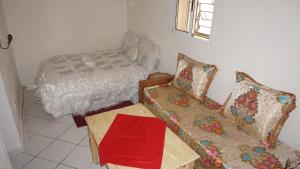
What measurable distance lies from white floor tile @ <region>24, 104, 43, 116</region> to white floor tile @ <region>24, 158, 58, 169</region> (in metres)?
1.04

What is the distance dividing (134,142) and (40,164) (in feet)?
3.76

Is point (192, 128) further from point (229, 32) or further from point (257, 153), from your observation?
point (229, 32)

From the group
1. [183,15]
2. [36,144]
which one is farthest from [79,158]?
[183,15]

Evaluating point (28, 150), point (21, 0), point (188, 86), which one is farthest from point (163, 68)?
point (21, 0)

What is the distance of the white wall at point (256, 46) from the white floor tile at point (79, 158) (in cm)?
163

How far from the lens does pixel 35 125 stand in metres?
2.87

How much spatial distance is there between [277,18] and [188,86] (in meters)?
1.13

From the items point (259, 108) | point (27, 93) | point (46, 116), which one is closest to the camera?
point (259, 108)

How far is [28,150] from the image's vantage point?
2.43 metres

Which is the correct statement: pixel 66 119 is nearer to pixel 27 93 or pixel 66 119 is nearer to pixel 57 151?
pixel 57 151

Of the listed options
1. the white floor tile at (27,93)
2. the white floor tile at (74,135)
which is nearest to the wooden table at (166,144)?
the white floor tile at (74,135)

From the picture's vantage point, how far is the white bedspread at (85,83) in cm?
285

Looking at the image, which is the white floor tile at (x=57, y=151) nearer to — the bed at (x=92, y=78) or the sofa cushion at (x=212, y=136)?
the bed at (x=92, y=78)

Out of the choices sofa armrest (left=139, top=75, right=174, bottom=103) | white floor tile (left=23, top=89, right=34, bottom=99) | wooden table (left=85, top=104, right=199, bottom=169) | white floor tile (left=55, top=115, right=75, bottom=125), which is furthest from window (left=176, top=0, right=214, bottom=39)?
white floor tile (left=23, top=89, right=34, bottom=99)
